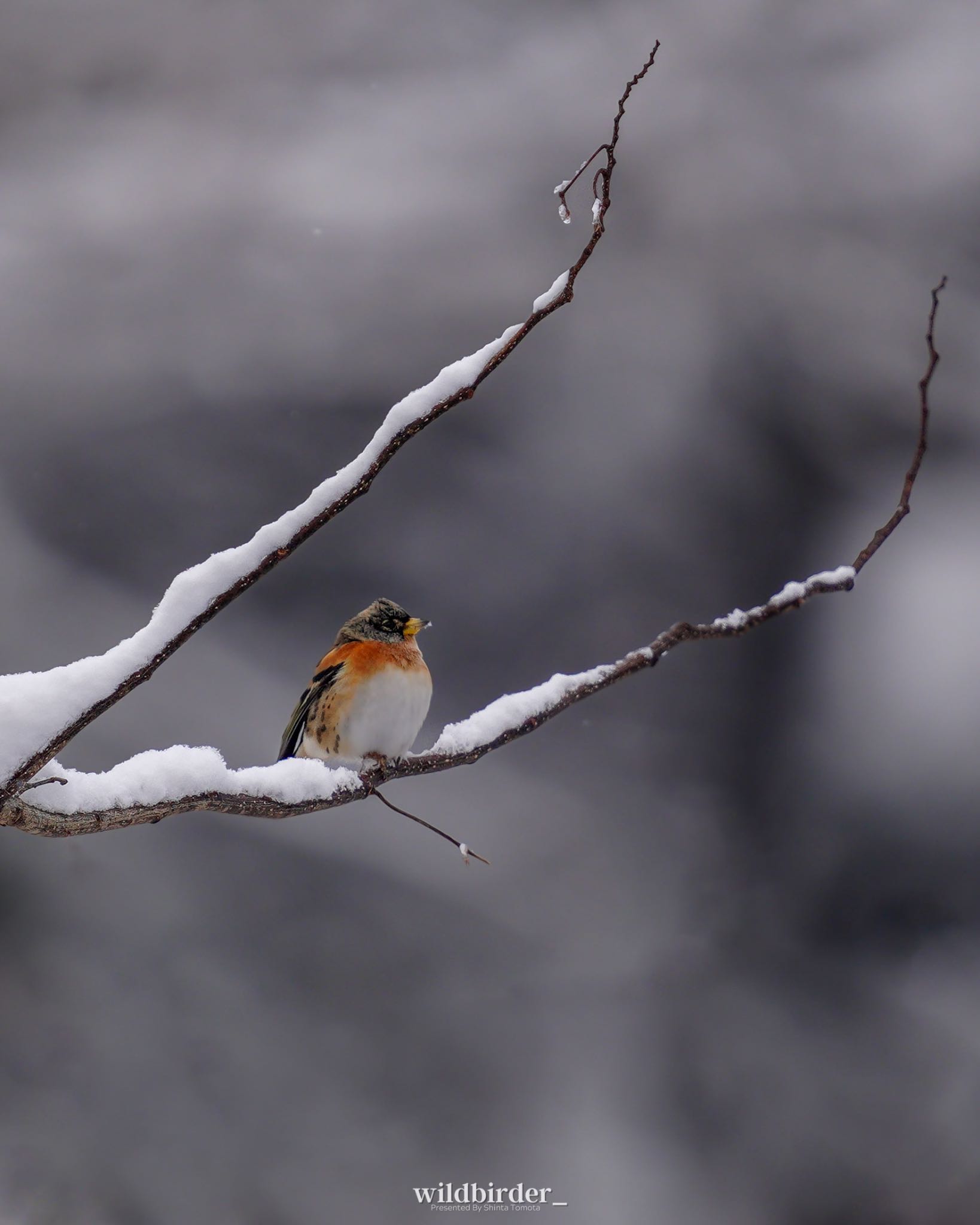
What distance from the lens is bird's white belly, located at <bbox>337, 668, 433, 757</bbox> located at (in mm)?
2449

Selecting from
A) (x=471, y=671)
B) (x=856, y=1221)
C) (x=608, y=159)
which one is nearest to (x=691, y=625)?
(x=608, y=159)

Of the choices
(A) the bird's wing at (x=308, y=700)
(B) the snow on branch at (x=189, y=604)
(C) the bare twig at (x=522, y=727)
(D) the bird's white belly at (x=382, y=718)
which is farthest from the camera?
(A) the bird's wing at (x=308, y=700)

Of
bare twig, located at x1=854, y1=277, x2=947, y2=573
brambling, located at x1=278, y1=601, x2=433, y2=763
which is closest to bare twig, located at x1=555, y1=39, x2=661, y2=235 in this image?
bare twig, located at x1=854, y1=277, x2=947, y2=573

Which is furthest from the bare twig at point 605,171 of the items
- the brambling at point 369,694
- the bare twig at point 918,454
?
the brambling at point 369,694

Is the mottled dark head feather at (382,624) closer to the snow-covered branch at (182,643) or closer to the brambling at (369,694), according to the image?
the brambling at (369,694)

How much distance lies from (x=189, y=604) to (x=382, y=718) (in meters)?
1.36

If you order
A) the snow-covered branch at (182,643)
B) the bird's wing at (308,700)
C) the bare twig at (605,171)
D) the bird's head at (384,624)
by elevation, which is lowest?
the snow-covered branch at (182,643)

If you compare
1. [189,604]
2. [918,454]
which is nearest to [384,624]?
[189,604]

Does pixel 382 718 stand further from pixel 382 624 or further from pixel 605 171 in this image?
pixel 605 171

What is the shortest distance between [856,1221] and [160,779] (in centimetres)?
722

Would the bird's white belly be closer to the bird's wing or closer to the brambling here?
the brambling

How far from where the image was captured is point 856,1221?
6406 mm

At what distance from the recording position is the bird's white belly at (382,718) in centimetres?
245

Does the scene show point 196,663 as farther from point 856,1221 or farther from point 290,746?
point 856,1221
